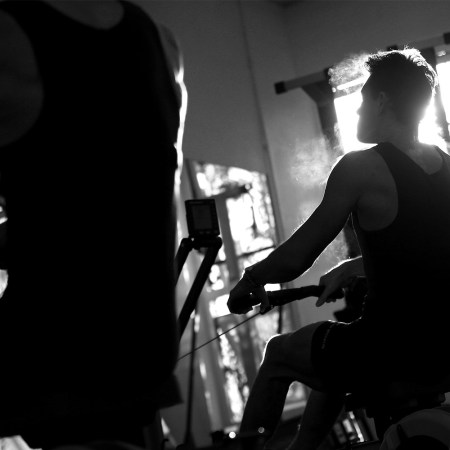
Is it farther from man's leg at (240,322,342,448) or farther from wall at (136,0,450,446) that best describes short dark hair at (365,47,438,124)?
wall at (136,0,450,446)

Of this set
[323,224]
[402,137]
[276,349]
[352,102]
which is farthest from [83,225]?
[352,102]

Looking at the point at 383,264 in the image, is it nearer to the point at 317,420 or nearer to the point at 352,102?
the point at 317,420

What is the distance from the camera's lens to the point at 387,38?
5.62 metres

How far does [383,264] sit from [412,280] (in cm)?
7

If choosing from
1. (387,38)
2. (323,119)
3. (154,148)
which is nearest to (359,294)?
(154,148)

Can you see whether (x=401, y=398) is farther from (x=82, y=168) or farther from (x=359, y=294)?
(x=82, y=168)

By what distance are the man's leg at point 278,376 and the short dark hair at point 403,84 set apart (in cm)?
56

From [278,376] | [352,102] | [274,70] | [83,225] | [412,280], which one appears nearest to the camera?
[83,225]

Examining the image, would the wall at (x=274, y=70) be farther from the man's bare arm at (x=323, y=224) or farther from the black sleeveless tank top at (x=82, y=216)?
the black sleeveless tank top at (x=82, y=216)

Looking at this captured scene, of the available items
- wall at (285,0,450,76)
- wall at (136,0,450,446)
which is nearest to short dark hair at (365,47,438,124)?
wall at (136,0,450,446)

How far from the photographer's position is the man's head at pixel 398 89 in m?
1.95

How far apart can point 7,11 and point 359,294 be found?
56.2 inches

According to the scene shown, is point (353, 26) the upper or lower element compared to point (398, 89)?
upper

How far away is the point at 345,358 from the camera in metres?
1.79
